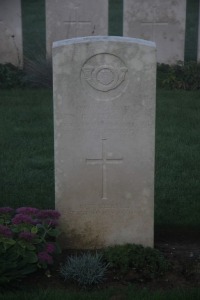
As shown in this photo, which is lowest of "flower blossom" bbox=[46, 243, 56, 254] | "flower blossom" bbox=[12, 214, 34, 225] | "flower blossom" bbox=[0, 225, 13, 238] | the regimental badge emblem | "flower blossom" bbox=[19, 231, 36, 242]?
"flower blossom" bbox=[46, 243, 56, 254]

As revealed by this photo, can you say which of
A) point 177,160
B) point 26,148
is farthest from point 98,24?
point 177,160

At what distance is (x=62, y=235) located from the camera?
5176mm

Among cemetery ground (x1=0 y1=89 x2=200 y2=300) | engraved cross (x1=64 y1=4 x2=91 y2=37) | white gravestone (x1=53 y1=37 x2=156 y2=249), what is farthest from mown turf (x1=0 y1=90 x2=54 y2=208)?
engraved cross (x1=64 y1=4 x2=91 y2=37)

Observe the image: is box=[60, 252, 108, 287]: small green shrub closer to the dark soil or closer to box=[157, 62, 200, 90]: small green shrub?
the dark soil

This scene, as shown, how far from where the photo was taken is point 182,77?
12.0 m

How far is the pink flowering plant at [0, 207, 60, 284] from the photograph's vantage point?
4.52 metres

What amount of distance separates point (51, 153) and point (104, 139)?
9.74 ft

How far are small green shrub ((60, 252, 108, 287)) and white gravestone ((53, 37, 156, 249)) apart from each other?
460mm

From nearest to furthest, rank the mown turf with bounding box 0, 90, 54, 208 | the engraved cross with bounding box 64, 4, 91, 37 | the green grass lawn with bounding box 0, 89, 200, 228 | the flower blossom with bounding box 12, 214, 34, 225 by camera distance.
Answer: the flower blossom with bounding box 12, 214, 34, 225 → the green grass lawn with bounding box 0, 89, 200, 228 → the mown turf with bounding box 0, 90, 54, 208 → the engraved cross with bounding box 64, 4, 91, 37

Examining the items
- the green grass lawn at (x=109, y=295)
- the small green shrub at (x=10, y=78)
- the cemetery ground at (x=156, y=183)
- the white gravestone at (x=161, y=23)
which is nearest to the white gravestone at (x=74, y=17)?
the white gravestone at (x=161, y=23)

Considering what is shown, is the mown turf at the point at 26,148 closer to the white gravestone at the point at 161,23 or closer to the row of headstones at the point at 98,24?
the row of headstones at the point at 98,24

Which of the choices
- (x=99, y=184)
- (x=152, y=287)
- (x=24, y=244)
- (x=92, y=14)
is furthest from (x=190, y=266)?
(x=92, y=14)

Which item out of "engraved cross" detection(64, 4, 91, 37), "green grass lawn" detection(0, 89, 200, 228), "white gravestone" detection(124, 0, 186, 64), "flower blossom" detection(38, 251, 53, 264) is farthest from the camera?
"white gravestone" detection(124, 0, 186, 64)

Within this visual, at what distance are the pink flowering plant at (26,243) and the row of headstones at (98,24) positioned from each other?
808 centimetres
